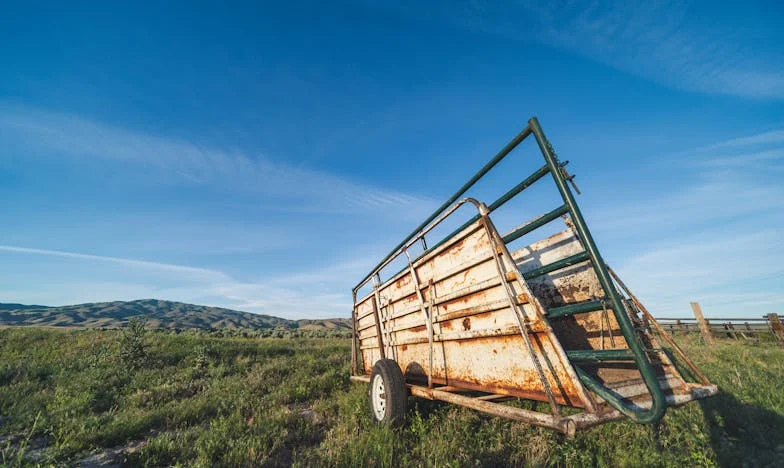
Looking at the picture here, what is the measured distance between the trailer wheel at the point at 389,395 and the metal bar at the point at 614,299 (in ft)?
9.17

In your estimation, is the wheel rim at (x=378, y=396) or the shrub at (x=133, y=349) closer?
the wheel rim at (x=378, y=396)

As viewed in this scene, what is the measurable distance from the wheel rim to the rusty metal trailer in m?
0.02

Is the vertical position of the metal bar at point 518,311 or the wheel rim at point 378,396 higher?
the metal bar at point 518,311

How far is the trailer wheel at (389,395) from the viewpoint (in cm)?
419

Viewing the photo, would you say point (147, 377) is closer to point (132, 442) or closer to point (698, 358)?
point (132, 442)

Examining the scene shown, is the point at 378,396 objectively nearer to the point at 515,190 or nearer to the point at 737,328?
the point at 515,190

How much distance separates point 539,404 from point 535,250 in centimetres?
291

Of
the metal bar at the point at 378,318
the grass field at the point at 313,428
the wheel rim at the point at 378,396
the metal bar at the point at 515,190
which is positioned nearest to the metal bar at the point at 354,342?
the grass field at the point at 313,428

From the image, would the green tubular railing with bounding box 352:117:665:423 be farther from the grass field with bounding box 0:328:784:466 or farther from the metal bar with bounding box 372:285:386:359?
the metal bar with bounding box 372:285:386:359

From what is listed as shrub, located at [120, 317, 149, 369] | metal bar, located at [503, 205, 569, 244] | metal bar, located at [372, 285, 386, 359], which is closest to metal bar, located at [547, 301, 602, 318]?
metal bar, located at [503, 205, 569, 244]

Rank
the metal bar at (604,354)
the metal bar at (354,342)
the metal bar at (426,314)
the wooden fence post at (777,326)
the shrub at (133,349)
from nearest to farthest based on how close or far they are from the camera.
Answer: the metal bar at (604,354) → the metal bar at (426,314) → the metal bar at (354,342) → the shrub at (133,349) → the wooden fence post at (777,326)

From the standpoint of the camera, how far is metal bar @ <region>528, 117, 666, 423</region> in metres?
1.98

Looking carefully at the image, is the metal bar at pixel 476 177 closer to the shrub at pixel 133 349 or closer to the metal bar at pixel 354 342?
the metal bar at pixel 354 342

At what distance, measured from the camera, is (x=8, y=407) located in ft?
22.0
